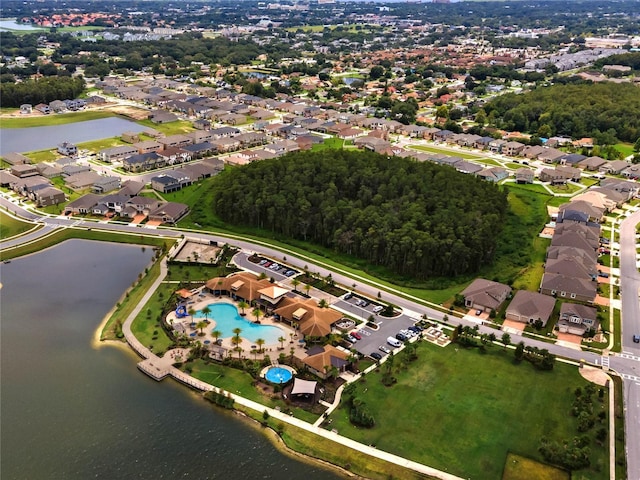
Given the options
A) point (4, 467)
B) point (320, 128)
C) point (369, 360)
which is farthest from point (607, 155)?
point (4, 467)

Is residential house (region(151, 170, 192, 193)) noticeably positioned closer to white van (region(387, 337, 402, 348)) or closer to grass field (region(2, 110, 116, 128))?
white van (region(387, 337, 402, 348))

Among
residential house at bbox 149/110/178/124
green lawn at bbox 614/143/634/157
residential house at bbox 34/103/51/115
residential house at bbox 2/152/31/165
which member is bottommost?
residential house at bbox 34/103/51/115

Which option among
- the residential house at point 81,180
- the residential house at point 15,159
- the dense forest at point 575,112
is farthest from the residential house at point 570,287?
the residential house at point 15,159

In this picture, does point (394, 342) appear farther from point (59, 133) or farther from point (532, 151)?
point (59, 133)

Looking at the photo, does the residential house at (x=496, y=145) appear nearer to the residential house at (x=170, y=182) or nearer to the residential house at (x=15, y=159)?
the residential house at (x=170, y=182)

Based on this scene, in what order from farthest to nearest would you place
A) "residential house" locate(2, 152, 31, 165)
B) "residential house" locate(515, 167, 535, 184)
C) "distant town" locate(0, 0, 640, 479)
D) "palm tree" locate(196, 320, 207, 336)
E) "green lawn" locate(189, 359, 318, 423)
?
"residential house" locate(2, 152, 31, 165) → "residential house" locate(515, 167, 535, 184) → "palm tree" locate(196, 320, 207, 336) → "green lawn" locate(189, 359, 318, 423) → "distant town" locate(0, 0, 640, 479)

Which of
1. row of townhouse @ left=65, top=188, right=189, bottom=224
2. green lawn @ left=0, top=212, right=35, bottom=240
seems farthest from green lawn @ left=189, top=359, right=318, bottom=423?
green lawn @ left=0, top=212, right=35, bottom=240

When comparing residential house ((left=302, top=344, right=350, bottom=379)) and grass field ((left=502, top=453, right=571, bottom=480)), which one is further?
residential house ((left=302, top=344, right=350, bottom=379))

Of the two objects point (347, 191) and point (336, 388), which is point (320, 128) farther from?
point (336, 388)
